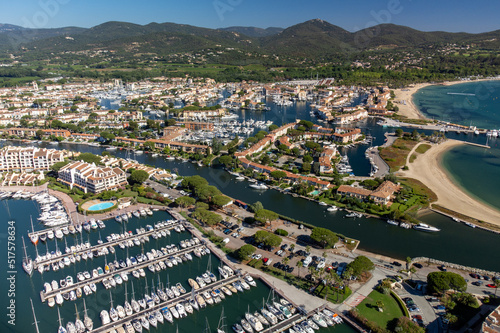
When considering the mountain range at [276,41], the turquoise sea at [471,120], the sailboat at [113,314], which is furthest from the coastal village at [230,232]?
the mountain range at [276,41]

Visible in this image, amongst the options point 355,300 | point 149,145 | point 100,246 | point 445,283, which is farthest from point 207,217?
point 149,145

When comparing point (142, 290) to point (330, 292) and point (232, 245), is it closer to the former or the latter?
point (232, 245)

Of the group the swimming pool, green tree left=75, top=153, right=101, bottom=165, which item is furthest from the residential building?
green tree left=75, top=153, right=101, bottom=165

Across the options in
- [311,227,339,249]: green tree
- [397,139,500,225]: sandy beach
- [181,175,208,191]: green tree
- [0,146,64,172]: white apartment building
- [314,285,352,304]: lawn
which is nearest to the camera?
[314,285,352,304]: lawn

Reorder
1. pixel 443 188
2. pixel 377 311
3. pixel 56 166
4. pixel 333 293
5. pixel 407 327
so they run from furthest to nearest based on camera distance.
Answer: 1. pixel 56 166
2. pixel 443 188
3. pixel 333 293
4. pixel 377 311
5. pixel 407 327

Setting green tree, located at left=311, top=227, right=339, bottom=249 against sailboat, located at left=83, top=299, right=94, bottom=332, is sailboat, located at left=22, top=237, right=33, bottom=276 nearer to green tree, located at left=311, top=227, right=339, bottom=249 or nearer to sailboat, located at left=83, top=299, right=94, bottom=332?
sailboat, located at left=83, top=299, right=94, bottom=332

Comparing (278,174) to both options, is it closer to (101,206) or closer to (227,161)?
(227,161)
